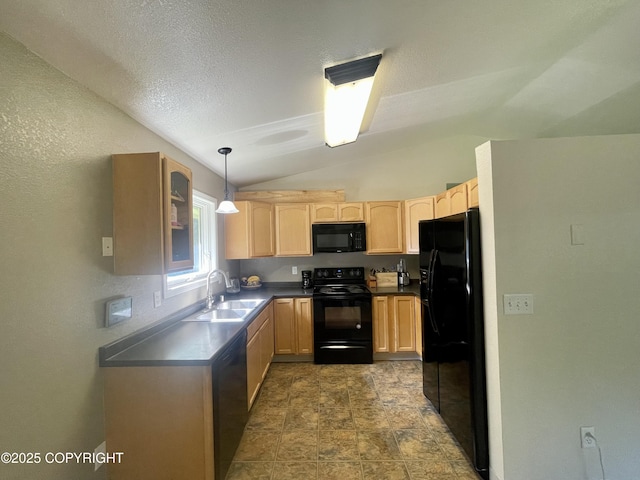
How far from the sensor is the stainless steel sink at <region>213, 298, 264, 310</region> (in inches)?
108

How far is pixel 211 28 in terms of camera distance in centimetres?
108

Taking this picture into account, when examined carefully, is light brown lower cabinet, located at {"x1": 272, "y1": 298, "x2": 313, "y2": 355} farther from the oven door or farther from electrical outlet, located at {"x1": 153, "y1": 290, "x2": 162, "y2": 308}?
electrical outlet, located at {"x1": 153, "y1": 290, "x2": 162, "y2": 308}

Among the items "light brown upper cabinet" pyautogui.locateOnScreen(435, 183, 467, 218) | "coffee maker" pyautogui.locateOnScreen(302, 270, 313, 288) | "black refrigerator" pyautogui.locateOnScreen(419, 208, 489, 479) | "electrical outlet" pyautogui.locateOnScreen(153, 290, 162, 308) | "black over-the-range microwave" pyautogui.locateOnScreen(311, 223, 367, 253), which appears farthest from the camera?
"coffee maker" pyautogui.locateOnScreen(302, 270, 313, 288)

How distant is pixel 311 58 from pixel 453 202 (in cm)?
215

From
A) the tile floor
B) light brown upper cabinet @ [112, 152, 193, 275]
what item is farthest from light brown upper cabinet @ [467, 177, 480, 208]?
light brown upper cabinet @ [112, 152, 193, 275]

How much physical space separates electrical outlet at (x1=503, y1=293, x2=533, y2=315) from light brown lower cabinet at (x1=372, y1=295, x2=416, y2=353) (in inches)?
69.4

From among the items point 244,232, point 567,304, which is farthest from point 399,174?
point 567,304

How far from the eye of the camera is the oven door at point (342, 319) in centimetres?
320

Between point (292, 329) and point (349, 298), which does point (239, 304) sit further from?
point (349, 298)

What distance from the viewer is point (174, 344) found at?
1656 millimetres

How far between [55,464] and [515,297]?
95.7 inches

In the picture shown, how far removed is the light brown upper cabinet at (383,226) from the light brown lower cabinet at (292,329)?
1.24 metres

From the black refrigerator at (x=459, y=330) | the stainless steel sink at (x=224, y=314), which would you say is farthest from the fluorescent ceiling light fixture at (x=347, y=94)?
the stainless steel sink at (x=224, y=314)

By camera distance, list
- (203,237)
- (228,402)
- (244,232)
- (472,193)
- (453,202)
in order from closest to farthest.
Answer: (228,402)
(472,193)
(453,202)
(203,237)
(244,232)
